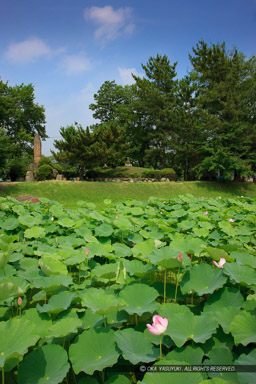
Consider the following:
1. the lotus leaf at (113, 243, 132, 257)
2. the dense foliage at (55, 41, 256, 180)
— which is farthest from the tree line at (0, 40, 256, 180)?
the lotus leaf at (113, 243, 132, 257)

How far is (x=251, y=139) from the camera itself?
55.1 ft

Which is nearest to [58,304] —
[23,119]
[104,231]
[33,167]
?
[104,231]

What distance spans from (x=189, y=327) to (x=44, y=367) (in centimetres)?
58

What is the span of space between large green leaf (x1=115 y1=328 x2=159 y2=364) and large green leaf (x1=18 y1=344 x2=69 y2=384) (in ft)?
0.72

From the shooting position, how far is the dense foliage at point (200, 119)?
15914mm

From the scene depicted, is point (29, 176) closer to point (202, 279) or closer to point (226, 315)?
point (202, 279)

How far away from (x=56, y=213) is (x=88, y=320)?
245 centimetres

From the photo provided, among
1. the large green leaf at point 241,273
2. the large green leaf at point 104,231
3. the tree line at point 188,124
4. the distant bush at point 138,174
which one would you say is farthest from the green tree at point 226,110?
the large green leaf at point 241,273

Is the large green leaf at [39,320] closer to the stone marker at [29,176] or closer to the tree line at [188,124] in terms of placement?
the tree line at [188,124]

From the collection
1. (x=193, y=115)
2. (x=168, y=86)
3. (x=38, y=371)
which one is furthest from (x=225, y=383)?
(x=168, y=86)

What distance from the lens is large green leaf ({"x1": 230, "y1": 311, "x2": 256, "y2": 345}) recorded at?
39.3 inches

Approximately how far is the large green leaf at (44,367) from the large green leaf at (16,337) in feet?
0.20

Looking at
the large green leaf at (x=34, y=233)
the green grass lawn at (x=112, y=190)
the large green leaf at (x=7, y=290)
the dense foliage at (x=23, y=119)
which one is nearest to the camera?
the large green leaf at (x=7, y=290)

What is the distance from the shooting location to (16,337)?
0.96 m
